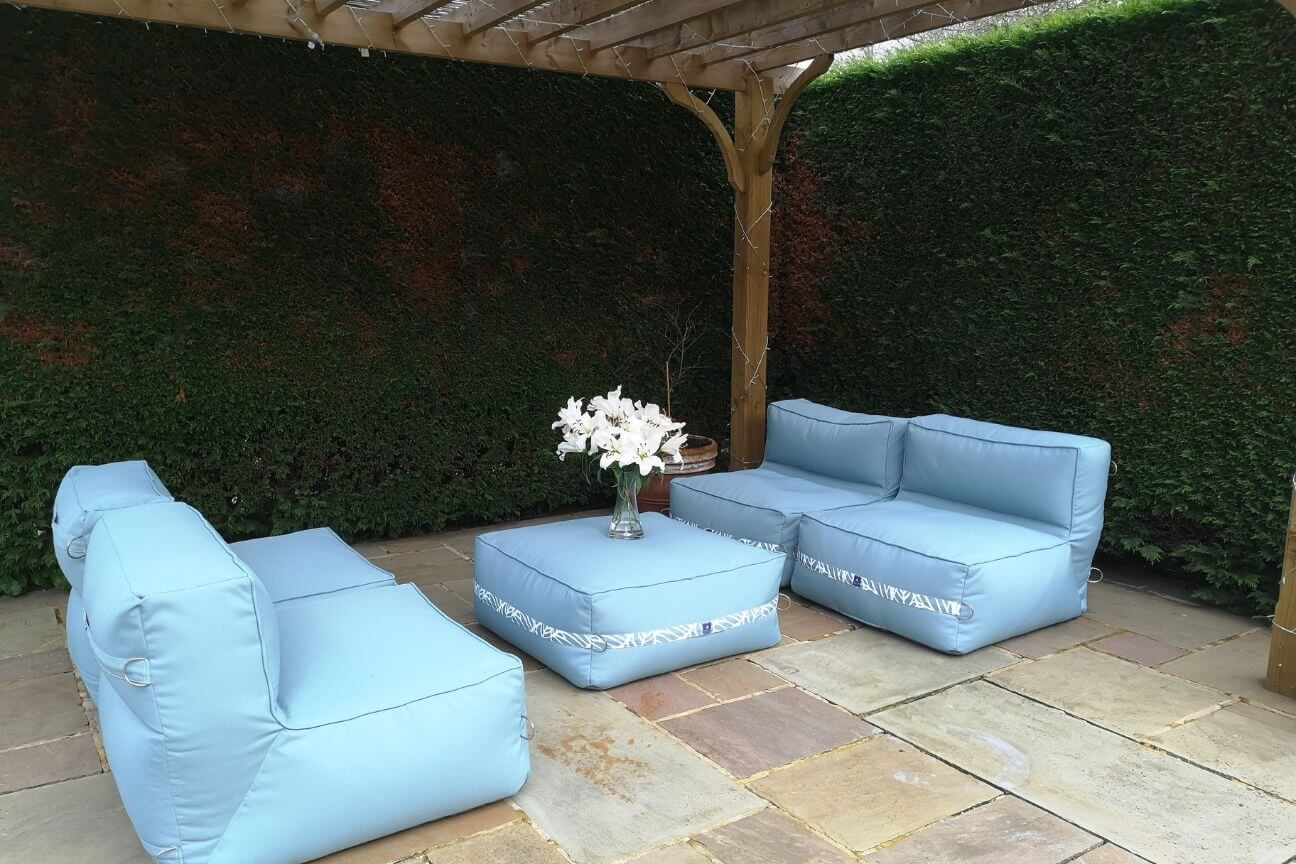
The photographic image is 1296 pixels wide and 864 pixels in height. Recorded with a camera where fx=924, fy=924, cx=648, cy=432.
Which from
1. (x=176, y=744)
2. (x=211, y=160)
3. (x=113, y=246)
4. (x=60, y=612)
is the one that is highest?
(x=211, y=160)

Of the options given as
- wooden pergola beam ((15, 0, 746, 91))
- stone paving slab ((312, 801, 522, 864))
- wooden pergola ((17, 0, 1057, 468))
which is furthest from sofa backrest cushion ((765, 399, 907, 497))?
stone paving slab ((312, 801, 522, 864))

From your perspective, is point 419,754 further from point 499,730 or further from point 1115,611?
point 1115,611

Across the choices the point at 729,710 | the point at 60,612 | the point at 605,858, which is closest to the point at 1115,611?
the point at 729,710

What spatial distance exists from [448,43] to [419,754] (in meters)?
3.23

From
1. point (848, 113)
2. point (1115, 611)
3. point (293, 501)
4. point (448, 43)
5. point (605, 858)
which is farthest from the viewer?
point (848, 113)

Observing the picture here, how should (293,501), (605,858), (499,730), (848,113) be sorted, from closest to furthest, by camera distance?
1. (605,858)
2. (499,730)
3. (293,501)
4. (848,113)

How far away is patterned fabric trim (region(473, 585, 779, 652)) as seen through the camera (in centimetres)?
305

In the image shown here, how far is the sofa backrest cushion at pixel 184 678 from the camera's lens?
192 centimetres

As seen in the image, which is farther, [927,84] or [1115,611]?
[927,84]

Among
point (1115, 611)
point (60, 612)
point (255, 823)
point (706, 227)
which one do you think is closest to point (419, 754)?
point (255, 823)

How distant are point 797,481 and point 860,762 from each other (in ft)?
6.82

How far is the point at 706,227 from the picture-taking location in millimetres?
5812

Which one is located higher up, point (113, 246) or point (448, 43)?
point (448, 43)

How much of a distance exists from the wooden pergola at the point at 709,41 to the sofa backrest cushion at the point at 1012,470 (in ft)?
2.41
